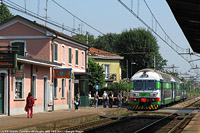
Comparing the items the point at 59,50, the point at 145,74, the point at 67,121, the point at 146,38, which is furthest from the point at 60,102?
the point at 146,38

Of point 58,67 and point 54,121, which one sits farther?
point 58,67

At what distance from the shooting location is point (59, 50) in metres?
34.5

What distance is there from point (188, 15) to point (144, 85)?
1960 centimetres

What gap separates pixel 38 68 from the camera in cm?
2959

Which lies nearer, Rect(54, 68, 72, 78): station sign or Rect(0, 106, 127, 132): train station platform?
Rect(0, 106, 127, 132): train station platform

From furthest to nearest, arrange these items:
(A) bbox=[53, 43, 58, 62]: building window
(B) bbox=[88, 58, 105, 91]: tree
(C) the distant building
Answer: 1. (C) the distant building
2. (B) bbox=[88, 58, 105, 91]: tree
3. (A) bbox=[53, 43, 58, 62]: building window

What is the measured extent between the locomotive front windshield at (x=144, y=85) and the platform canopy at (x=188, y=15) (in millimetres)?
14560

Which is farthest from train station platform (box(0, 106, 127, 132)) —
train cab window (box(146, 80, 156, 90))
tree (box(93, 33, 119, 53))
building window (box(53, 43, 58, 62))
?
tree (box(93, 33, 119, 53))

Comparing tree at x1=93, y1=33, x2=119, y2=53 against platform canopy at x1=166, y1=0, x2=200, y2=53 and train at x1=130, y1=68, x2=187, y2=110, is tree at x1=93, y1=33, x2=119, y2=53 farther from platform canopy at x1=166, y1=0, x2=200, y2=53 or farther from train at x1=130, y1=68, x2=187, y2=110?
platform canopy at x1=166, y1=0, x2=200, y2=53

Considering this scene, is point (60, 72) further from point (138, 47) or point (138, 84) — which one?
point (138, 47)

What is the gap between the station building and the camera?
25453 millimetres

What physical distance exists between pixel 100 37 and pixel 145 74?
64044 millimetres

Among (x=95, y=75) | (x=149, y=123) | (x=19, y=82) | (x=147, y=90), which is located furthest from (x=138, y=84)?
(x=95, y=75)

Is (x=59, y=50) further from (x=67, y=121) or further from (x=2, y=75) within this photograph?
(x=67, y=121)
